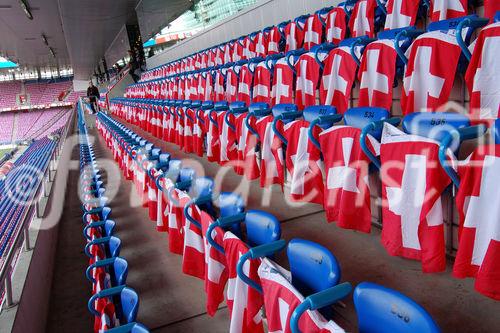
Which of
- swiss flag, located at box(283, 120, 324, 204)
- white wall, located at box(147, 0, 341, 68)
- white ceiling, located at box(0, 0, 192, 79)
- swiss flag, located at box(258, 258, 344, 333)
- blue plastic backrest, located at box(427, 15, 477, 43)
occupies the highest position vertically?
white ceiling, located at box(0, 0, 192, 79)

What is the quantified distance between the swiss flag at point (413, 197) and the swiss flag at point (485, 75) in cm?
40

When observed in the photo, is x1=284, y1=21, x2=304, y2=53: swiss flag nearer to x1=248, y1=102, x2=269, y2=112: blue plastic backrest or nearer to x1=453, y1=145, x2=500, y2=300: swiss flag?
x1=248, y1=102, x2=269, y2=112: blue plastic backrest

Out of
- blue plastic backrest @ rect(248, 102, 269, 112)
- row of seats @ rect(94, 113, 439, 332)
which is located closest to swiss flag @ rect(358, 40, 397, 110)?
blue plastic backrest @ rect(248, 102, 269, 112)

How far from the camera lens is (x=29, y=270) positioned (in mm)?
2516

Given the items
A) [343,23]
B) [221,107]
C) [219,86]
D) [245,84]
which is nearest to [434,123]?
[343,23]

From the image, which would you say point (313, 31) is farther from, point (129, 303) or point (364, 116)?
point (129, 303)

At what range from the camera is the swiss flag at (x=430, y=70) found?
168 centimetres

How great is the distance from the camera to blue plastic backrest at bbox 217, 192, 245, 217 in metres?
1.92

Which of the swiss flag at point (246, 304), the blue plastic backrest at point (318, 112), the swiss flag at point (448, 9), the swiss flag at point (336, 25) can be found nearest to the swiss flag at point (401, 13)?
the swiss flag at point (448, 9)

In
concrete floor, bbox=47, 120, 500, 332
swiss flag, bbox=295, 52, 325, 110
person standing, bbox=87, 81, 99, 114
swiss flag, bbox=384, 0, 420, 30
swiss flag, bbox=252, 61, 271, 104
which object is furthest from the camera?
person standing, bbox=87, 81, 99, 114

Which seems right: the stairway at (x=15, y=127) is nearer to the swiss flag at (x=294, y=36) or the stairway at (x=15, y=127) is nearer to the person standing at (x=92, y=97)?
the person standing at (x=92, y=97)

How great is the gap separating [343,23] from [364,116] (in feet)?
5.42

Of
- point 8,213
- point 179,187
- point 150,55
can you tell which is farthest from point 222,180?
point 150,55

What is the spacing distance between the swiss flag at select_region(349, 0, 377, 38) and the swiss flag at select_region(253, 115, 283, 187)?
3.53ft
